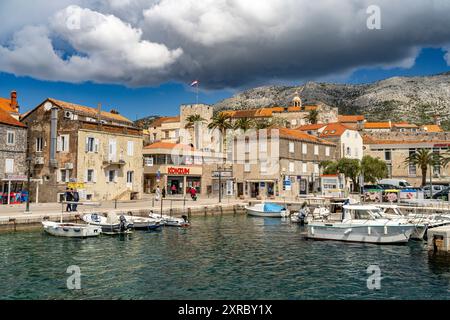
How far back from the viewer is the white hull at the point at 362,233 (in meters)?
29.2

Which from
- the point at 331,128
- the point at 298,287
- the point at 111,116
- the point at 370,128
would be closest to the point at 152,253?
the point at 298,287

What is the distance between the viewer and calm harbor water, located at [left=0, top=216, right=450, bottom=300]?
17469mm

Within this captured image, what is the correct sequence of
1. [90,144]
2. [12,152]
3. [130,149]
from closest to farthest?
[12,152] → [90,144] → [130,149]

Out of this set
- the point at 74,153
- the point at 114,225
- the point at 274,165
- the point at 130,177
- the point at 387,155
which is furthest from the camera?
the point at 387,155

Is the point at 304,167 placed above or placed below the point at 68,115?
below

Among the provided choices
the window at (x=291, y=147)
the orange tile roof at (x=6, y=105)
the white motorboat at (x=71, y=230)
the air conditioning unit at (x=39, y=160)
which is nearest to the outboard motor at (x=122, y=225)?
the white motorboat at (x=71, y=230)

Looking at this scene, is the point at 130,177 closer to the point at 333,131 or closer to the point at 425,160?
the point at 333,131

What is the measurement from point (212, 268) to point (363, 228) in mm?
13186

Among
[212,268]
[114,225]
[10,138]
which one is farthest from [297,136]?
[212,268]

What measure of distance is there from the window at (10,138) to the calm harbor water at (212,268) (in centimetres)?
1978

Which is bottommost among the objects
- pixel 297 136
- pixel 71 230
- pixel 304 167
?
pixel 71 230

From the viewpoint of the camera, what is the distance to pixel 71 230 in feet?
101

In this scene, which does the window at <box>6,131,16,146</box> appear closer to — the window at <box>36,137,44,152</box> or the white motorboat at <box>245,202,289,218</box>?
the window at <box>36,137,44,152</box>
